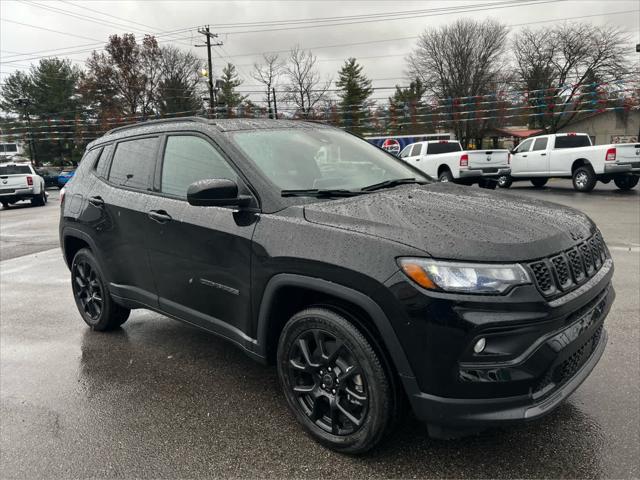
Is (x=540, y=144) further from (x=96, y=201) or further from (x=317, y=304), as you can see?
(x=317, y=304)

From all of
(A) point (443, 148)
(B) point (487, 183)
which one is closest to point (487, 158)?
(B) point (487, 183)

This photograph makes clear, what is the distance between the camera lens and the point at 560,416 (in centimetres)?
284

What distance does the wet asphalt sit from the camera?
2467 millimetres

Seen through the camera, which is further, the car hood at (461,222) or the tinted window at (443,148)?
the tinted window at (443,148)

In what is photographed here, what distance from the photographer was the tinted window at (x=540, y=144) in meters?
17.4

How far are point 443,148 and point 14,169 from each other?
17.5m

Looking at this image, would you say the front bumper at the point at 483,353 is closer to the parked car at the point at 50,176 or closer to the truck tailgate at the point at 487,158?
the truck tailgate at the point at 487,158

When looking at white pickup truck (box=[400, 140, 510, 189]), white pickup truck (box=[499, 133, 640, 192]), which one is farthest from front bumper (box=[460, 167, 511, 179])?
white pickup truck (box=[499, 133, 640, 192])

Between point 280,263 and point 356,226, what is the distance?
19.1 inches

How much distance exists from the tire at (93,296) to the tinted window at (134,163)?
0.82m

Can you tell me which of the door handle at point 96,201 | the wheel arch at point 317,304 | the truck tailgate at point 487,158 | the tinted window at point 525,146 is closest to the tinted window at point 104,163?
the door handle at point 96,201

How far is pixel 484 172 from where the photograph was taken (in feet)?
56.2

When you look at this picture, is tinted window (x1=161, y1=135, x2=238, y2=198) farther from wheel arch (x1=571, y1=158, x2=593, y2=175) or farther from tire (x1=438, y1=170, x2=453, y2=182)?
wheel arch (x1=571, y1=158, x2=593, y2=175)

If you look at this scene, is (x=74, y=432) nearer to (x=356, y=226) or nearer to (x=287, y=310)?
(x=287, y=310)
